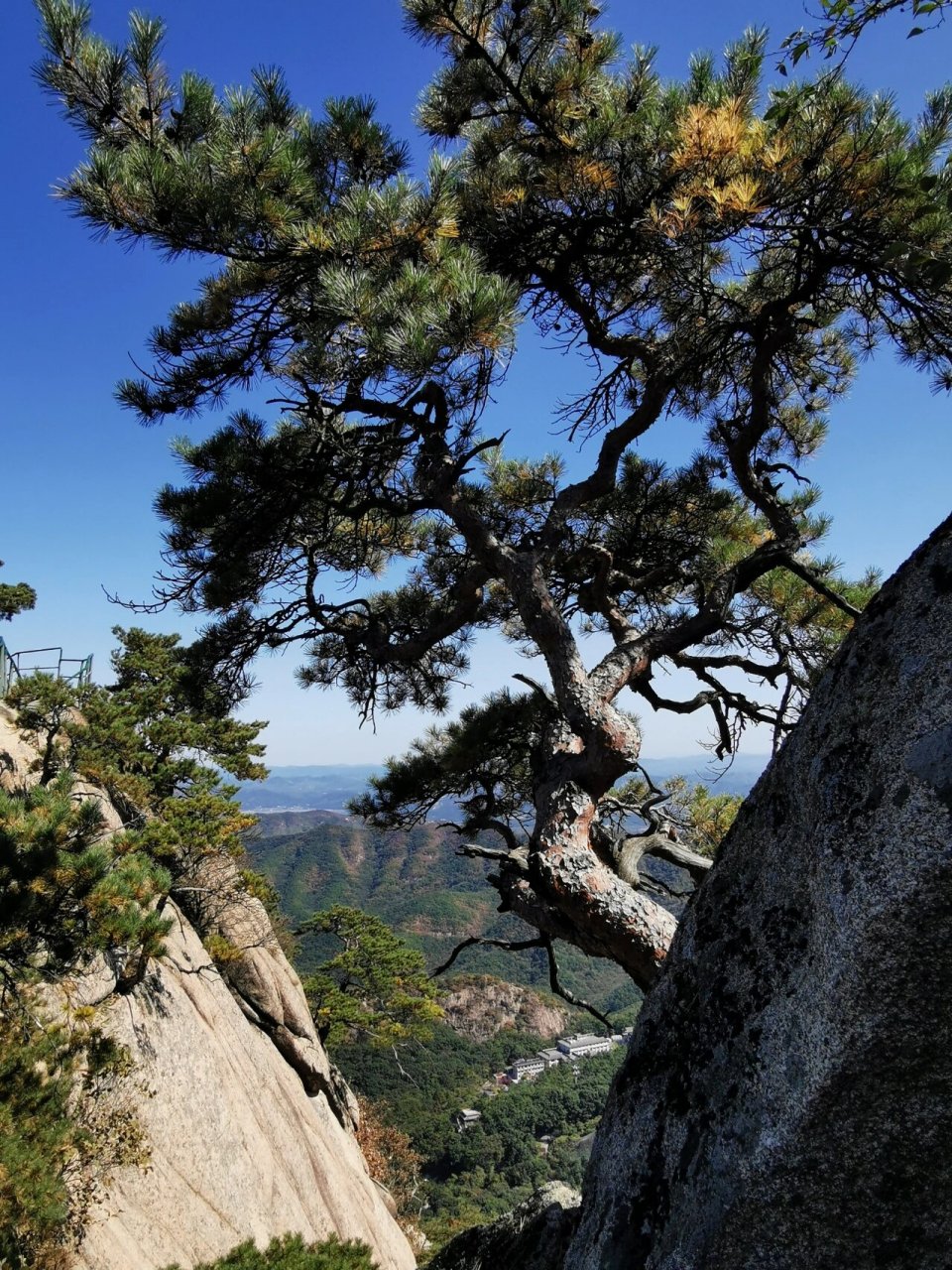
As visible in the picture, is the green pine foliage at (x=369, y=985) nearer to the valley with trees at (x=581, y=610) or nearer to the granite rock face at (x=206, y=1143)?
the granite rock face at (x=206, y=1143)

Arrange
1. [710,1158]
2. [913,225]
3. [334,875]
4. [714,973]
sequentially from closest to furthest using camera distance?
1. [710,1158]
2. [714,973]
3. [913,225]
4. [334,875]

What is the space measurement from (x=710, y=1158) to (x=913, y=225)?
3.78m

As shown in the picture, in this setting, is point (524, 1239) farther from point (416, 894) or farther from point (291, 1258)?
point (416, 894)

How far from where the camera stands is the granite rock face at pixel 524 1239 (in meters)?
2.60

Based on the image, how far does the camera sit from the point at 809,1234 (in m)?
1.01

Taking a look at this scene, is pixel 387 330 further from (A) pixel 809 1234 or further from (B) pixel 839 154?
(A) pixel 809 1234

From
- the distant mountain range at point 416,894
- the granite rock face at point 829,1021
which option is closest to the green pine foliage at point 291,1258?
the granite rock face at point 829,1021

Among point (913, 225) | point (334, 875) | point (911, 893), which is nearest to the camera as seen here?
point (911, 893)

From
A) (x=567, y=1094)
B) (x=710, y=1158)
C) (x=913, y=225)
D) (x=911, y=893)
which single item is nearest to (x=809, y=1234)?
(x=710, y=1158)

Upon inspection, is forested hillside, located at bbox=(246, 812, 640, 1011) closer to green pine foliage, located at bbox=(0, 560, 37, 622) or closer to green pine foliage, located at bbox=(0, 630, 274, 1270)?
green pine foliage, located at bbox=(0, 560, 37, 622)

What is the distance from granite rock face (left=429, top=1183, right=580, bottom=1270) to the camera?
2.60 metres

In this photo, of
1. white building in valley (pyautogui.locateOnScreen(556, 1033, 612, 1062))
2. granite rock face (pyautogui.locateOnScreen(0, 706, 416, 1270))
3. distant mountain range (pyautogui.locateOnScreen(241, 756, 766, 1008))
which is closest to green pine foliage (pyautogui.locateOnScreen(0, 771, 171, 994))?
granite rock face (pyautogui.locateOnScreen(0, 706, 416, 1270))

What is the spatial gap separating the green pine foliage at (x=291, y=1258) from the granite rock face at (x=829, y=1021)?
5593 millimetres

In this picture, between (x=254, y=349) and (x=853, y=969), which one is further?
(x=254, y=349)
